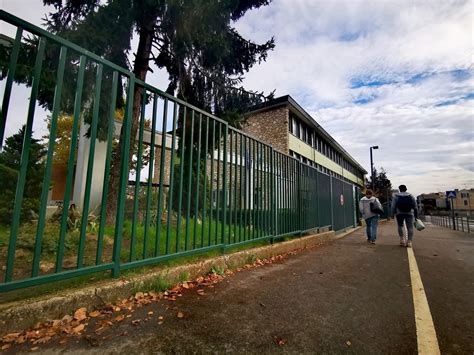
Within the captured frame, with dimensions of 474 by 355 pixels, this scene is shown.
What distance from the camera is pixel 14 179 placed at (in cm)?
763

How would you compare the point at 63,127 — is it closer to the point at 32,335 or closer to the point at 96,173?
the point at 96,173

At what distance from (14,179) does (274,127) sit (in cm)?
1482

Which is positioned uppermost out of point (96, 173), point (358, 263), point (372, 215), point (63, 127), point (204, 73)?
point (63, 127)

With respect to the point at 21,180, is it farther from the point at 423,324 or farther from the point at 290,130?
the point at 290,130

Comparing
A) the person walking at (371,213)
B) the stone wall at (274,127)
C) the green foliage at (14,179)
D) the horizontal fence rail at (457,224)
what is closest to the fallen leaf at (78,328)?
the green foliage at (14,179)

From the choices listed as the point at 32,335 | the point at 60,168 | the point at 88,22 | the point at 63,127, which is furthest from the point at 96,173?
the point at 63,127

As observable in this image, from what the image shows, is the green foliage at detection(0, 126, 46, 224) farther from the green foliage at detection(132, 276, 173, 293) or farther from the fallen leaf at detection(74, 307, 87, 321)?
the fallen leaf at detection(74, 307, 87, 321)

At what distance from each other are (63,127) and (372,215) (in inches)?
859

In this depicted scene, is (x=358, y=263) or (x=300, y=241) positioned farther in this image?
(x=300, y=241)

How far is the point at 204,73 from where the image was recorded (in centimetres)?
867

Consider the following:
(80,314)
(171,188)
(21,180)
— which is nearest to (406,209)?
(171,188)

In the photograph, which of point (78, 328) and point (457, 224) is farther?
point (457, 224)

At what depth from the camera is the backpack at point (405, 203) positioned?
7.41 meters

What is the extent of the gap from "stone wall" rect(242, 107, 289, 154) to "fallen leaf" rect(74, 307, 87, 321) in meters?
15.8
